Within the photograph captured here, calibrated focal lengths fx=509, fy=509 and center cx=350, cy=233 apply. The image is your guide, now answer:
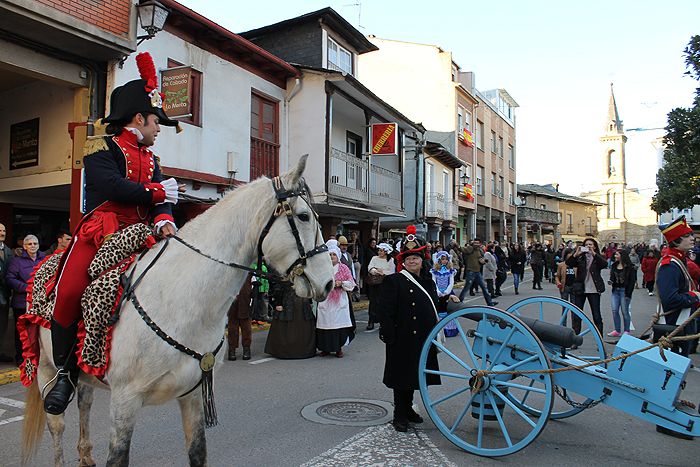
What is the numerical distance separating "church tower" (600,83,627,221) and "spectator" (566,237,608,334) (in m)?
75.1

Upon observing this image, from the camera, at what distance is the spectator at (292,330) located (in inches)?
334

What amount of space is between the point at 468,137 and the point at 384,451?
31447 mm

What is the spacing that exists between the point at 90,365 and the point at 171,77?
8.70 m

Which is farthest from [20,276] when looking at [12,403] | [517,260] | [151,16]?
[517,260]

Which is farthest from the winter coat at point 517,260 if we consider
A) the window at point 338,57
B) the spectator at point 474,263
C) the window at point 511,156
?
the window at point 511,156

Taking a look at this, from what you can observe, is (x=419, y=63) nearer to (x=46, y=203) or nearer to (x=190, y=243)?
(x=46, y=203)

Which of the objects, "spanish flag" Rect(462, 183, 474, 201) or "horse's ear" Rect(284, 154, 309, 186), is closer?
"horse's ear" Rect(284, 154, 309, 186)

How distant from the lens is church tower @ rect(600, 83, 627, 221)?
7744cm

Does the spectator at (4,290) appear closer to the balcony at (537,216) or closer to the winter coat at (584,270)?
the winter coat at (584,270)

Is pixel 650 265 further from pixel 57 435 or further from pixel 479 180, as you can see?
pixel 479 180

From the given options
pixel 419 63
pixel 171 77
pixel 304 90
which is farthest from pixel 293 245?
pixel 419 63

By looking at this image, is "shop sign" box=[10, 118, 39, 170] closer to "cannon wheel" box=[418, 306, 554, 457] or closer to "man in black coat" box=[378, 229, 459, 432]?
"man in black coat" box=[378, 229, 459, 432]

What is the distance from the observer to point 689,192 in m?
15.0

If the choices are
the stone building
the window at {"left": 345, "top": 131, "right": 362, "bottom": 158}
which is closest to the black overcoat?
the window at {"left": 345, "top": 131, "right": 362, "bottom": 158}
